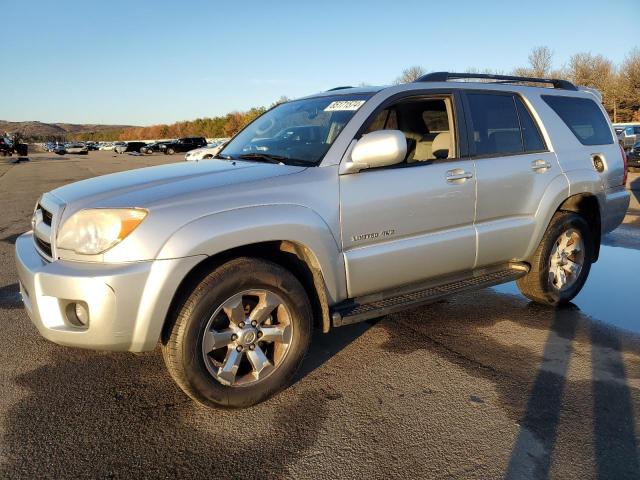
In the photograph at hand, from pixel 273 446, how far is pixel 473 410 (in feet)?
3.76

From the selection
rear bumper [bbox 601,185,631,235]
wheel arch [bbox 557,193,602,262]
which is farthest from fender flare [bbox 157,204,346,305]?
rear bumper [bbox 601,185,631,235]

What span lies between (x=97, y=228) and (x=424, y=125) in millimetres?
2601

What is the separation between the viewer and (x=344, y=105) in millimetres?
3562

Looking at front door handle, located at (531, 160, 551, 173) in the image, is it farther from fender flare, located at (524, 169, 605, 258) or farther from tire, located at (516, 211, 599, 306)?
tire, located at (516, 211, 599, 306)

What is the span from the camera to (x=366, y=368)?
3.36 metres

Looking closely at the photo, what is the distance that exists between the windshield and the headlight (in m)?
1.12

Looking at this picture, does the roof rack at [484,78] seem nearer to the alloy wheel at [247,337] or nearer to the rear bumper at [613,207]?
the rear bumper at [613,207]

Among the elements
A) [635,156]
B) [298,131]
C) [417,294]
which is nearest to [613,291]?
[417,294]

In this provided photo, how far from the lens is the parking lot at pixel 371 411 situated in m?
2.38

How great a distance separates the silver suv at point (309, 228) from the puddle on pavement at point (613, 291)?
12.8 inches

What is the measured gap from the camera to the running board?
10.3 feet

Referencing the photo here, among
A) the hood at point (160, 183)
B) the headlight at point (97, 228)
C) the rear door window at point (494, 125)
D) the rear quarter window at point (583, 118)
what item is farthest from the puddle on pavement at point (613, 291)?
the headlight at point (97, 228)

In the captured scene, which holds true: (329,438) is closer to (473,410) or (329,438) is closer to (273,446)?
(273,446)

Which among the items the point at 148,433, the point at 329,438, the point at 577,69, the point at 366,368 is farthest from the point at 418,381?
the point at 577,69
